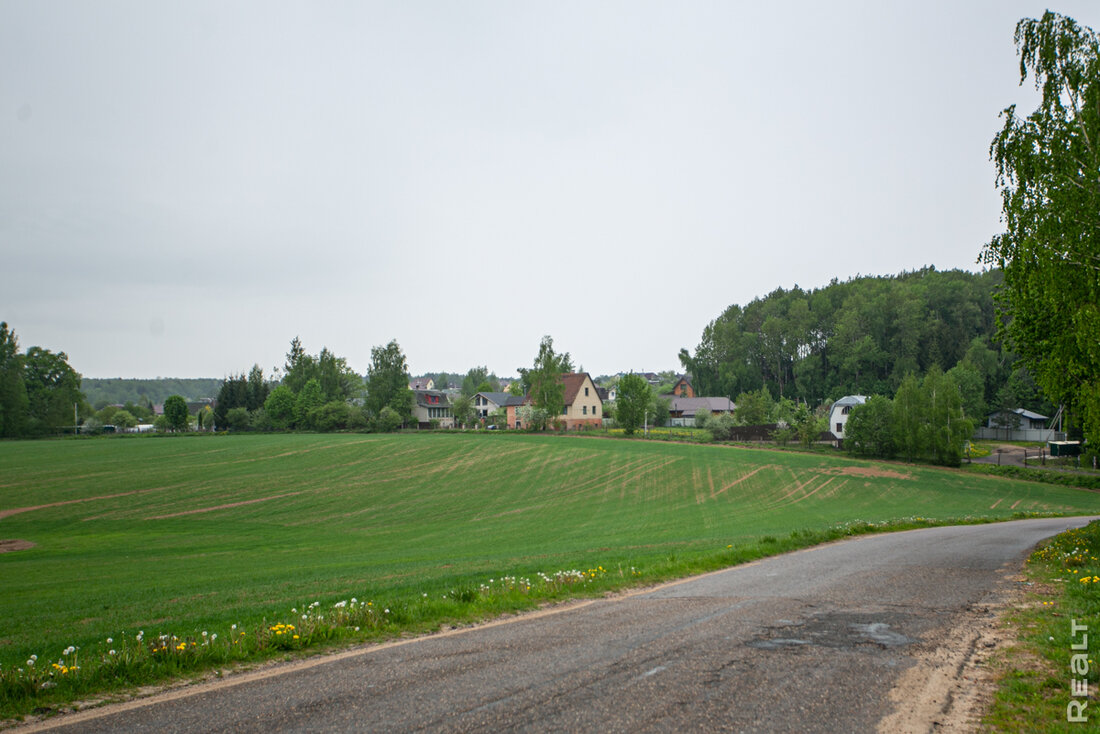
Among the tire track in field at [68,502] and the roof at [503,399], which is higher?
the roof at [503,399]

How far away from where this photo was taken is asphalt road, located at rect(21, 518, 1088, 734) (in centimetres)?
533

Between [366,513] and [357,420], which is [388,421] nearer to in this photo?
[357,420]

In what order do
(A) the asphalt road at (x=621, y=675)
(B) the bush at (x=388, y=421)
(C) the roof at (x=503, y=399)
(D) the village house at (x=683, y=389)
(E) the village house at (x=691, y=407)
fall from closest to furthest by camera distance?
(A) the asphalt road at (x=621, y=675) < (B) the bush at (x=388, y=421) < (C) the roof at (x=503, y=399) < (E) the village house at (x=691, y=407) < (D) the village house at (x=683, y=389)

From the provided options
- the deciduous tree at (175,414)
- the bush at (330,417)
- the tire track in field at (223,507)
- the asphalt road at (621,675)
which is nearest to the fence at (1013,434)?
the tire track in field at (223,507)

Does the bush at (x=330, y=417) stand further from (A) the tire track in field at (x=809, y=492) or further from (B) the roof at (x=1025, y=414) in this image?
(B) the roof at (x=1025, y=414)

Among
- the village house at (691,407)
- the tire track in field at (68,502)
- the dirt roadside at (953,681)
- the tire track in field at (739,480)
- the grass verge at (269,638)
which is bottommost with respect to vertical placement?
the tire track in field at (739,480)

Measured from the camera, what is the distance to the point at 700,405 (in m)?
124

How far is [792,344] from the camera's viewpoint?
436 feet

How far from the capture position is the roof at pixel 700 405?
123m

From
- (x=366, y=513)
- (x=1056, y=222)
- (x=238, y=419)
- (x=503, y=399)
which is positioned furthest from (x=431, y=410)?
(x=1056, y=222)

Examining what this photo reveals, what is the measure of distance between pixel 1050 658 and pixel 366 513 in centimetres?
3088

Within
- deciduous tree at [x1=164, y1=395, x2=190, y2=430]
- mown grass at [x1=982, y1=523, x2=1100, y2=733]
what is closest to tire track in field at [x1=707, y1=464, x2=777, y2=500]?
mown grass at [x1=982, y1=523, x2=1100, y2=733]

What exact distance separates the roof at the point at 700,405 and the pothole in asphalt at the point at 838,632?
11566cm

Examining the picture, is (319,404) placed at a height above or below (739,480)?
above
